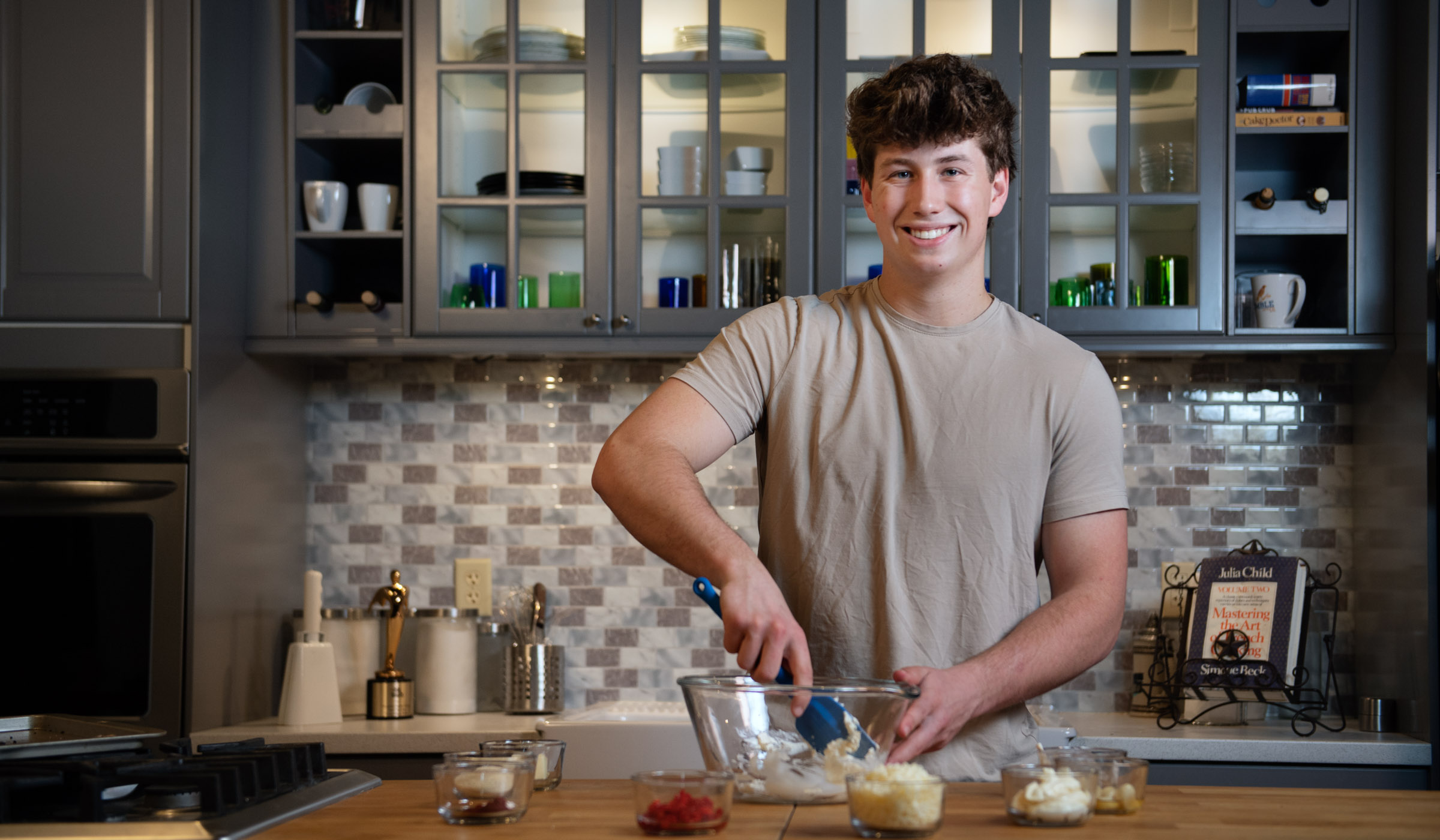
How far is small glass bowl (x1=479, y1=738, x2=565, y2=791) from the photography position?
1.16m

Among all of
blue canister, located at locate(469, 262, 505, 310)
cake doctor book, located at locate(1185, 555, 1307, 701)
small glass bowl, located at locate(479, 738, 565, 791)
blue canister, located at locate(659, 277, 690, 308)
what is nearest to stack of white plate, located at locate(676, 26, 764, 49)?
blue canister, located at locate(659, 277, 690, 308)

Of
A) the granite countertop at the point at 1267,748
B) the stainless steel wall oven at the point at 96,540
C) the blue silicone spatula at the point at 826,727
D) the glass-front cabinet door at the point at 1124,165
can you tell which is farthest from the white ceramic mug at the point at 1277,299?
the stainless steel wall oven at the point at 96,540

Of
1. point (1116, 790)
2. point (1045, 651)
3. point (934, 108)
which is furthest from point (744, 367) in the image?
point (1116, 790)

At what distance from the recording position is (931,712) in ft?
3.85

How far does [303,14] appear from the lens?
279cm

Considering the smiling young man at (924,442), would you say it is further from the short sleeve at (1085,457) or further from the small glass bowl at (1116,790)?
the small glass bowl at (1116,790)

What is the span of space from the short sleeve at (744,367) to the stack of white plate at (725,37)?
1.31 m

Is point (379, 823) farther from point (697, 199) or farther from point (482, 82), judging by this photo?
point (482, 82)

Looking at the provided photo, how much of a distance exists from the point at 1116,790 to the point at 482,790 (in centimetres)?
54

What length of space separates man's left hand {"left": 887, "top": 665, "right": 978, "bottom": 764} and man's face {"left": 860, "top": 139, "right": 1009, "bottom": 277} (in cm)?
55

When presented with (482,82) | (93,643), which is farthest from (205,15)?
(93,643)

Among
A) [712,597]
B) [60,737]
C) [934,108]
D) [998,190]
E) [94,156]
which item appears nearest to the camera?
[712,597]

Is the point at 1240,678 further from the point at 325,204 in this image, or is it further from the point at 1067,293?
the point at 325,204

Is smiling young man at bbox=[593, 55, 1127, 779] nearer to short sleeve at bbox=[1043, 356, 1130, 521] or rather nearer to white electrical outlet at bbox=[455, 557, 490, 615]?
short sleeve at bbox=[1043, 356, 1130, 521]
